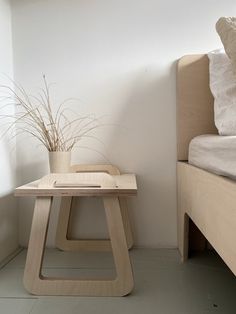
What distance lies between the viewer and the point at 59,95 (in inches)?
51.0

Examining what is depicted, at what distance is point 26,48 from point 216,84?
873 mm

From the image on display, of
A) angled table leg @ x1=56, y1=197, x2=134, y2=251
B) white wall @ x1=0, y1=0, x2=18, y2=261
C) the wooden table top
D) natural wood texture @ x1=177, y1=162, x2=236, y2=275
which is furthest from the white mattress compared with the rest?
white wall @ x1=0, y1=0, x2=18, y2=261

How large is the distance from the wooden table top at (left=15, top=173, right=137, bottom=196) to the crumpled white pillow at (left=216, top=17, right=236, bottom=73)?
0.51 metres

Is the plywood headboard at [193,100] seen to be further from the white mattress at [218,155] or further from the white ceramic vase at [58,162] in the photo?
the white ceramic vase at [58,162]

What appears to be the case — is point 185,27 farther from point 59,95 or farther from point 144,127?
point 59,95

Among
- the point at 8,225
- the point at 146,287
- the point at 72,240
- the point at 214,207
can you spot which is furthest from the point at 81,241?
the point at 214,207

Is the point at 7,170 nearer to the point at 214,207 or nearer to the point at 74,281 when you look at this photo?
the point at 74,281

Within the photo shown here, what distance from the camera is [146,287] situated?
92 cm

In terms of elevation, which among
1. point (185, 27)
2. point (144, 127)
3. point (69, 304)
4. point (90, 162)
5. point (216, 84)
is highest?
point (185, 27)

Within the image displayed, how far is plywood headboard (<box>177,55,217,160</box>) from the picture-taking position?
47.4 inches

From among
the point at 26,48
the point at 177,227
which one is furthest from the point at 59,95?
the point at 177,227

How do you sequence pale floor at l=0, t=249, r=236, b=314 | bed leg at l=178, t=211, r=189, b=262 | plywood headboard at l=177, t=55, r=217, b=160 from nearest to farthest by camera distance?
1. pale floor at l=0, t=249, r=236, b=314
2. bed leg at l=178, t=211, r=189, b=262
3. plywood headboard at l=177, t=55, r=217, b=160

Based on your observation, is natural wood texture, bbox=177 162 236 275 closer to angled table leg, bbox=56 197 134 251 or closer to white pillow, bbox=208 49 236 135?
white pillow, bbox=208 49 236 135

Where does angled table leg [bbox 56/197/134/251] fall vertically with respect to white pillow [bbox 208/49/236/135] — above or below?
below
